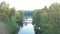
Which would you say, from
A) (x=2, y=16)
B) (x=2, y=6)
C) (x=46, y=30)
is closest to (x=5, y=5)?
(x=2, y=6)

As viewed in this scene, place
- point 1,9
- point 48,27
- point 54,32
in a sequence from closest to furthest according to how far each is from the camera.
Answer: point 54,32
point 48,27
point 1,9

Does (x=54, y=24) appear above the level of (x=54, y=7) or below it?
below

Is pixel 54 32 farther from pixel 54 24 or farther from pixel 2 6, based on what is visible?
pixel 2 6

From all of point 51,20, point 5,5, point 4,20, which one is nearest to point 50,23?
point 51,20

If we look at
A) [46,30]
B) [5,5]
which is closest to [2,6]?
[5,5]

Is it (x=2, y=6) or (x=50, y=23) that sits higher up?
(x=2, y=6)

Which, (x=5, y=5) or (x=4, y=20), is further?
(x=5, y=5)

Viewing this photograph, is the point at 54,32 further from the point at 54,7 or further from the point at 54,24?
the point at 54,7

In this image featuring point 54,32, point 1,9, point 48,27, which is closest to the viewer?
point 54,32
